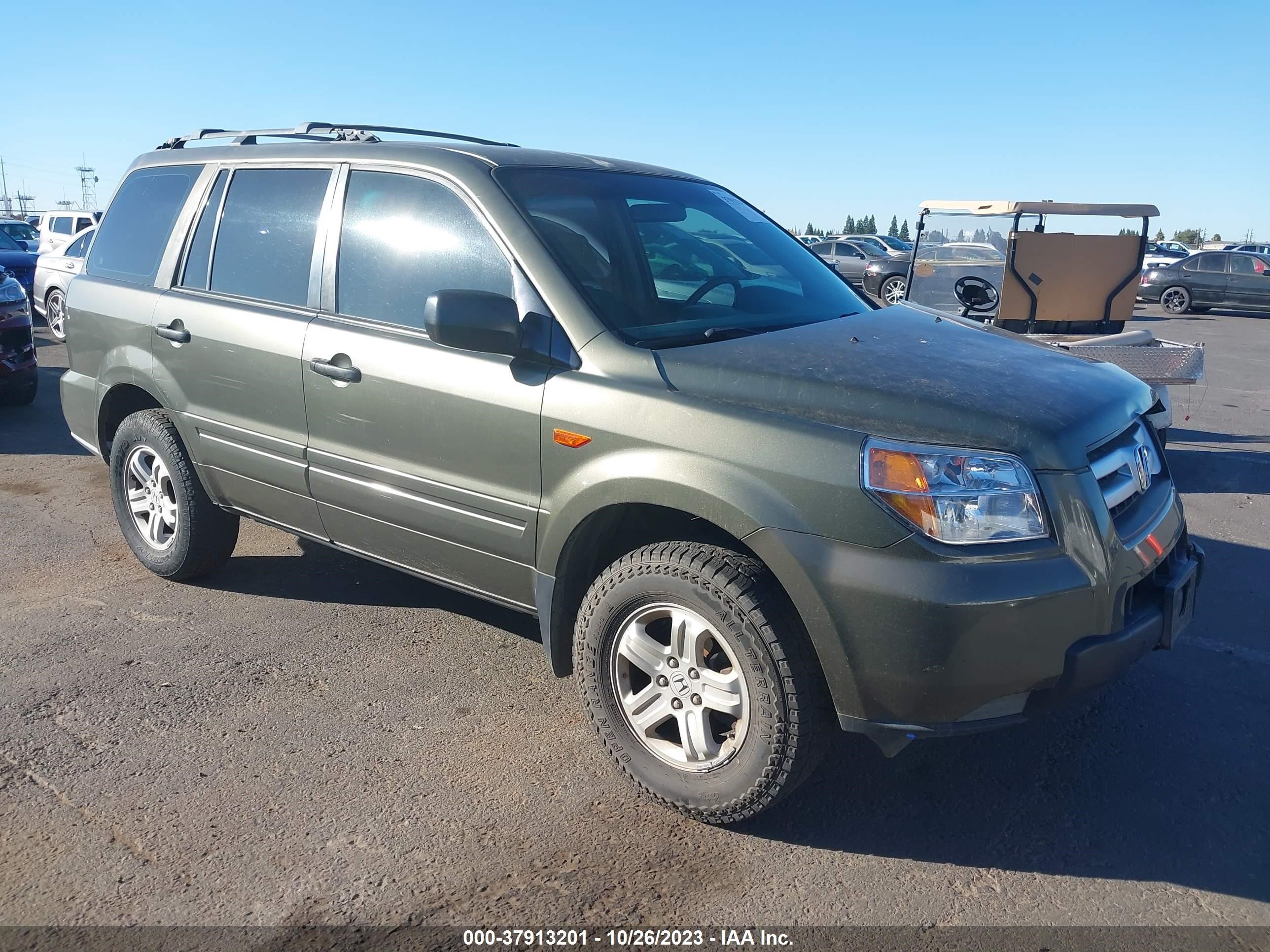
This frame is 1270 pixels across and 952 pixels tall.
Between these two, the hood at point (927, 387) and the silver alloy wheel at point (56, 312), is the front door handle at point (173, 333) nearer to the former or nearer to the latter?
the hood at point (927, 387)

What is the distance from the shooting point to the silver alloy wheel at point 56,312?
44.1ft

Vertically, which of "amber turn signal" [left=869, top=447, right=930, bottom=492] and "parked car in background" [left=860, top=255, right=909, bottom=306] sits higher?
"amber turn signal" [left=869, top=447, right=930, bottom=492]

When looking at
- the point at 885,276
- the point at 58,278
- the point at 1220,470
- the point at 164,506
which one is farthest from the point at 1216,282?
the point at 164,506

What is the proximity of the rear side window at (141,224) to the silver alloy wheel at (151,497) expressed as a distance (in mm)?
818

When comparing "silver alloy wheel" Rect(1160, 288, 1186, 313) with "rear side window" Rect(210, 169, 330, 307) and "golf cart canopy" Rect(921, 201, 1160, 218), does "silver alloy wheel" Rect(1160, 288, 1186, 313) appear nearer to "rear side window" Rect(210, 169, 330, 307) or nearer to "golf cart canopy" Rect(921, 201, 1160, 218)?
"golf cart canopy" Rect(921, 201, 1160, 218)

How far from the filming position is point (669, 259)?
377cm

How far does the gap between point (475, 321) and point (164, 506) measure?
2433 millimetres

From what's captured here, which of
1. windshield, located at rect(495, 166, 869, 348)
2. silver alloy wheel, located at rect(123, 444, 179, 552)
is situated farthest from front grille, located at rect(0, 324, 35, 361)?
windshield, located at rect(495, 166, 869, 348)

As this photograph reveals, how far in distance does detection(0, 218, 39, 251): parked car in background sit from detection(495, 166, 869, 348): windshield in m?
18.7

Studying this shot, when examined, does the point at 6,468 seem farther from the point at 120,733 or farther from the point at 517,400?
the point at 517,400

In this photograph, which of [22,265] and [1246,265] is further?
[1246,265]

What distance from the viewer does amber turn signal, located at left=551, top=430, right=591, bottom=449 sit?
9.95ft

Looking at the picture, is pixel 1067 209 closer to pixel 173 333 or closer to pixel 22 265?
pixel 173 333

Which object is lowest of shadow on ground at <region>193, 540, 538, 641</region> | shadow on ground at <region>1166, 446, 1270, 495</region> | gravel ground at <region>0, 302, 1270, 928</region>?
shadow on ground at <region>193, 540, 538, 641</region>
